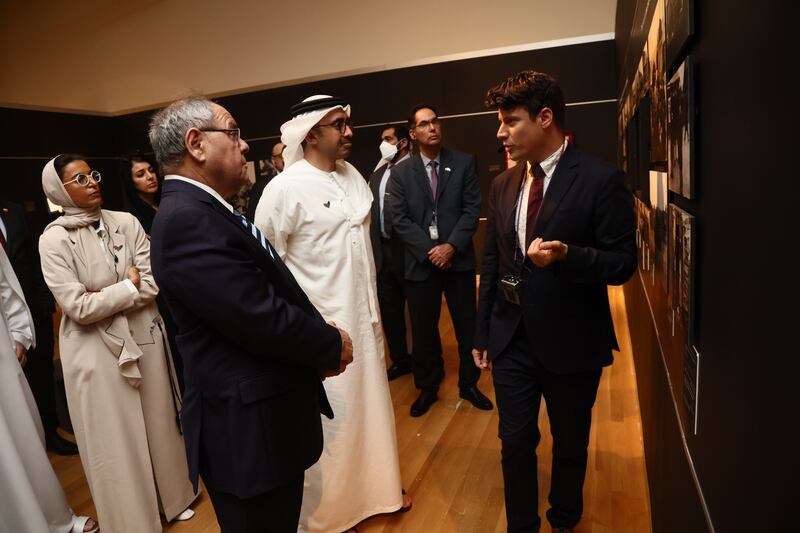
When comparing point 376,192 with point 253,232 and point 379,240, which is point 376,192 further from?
point 253,232

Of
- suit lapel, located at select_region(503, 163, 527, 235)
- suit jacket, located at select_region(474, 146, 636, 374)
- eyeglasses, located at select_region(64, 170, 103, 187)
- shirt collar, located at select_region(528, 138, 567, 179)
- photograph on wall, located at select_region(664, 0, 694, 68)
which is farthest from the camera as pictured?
eyeglasses, located at select_region(64, 170, 103, 187)

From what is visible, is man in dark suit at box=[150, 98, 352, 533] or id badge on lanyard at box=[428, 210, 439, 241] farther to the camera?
id badge on lanyard at box=[428, 210, 439, 241]

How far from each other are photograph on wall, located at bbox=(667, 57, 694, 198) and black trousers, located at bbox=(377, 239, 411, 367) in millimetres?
3075

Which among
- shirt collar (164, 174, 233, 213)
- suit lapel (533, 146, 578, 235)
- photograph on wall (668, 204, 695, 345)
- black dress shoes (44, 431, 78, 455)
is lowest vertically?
black dress shoes (44, 431, 78, 455)

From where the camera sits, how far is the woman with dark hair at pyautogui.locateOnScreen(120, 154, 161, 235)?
3.23 meters

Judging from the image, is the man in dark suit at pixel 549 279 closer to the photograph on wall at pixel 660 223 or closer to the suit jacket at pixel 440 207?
the photograph on wall at pixel 660 223

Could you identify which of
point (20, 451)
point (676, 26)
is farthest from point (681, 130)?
point (20, 451)

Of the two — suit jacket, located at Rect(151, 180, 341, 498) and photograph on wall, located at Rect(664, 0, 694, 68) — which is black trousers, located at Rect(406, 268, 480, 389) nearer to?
suit jacket, located at Rect(151, 180, 341, 498)

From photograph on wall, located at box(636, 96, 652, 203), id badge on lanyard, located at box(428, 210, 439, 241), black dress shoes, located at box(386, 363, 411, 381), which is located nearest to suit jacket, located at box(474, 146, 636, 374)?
photograph on wall, located at box(636, 96, 652, 203)

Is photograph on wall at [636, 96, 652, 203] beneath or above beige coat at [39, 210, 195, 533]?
above

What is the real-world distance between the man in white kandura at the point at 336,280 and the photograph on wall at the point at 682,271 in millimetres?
1382

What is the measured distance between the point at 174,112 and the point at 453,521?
7.03 ft

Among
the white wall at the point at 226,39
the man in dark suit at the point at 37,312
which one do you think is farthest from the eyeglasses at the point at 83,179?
the white wall at the point at 226,39

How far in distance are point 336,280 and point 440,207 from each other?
148 centimetres
